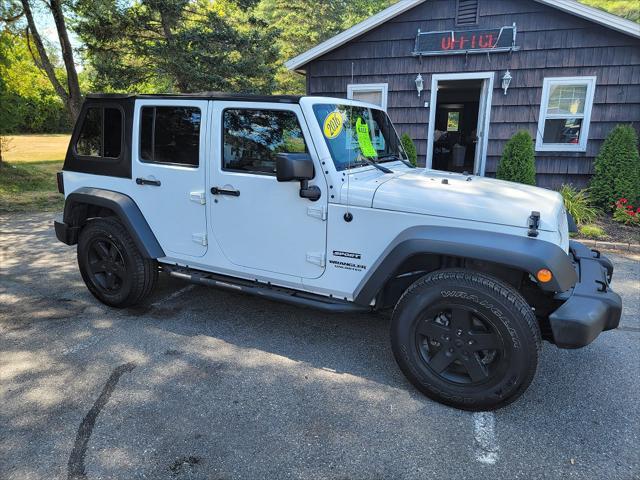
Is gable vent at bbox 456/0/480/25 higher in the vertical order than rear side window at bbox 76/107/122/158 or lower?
higher

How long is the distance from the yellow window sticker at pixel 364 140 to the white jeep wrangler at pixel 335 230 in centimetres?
2

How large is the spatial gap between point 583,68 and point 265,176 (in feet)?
24.2

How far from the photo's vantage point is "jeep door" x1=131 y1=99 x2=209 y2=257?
3.53 meters

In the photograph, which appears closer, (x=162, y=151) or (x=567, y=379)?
(x=567, y=379)

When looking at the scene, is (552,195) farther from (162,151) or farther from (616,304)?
(162,151)

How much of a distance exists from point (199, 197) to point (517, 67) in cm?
717

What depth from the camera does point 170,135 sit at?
3.65 m

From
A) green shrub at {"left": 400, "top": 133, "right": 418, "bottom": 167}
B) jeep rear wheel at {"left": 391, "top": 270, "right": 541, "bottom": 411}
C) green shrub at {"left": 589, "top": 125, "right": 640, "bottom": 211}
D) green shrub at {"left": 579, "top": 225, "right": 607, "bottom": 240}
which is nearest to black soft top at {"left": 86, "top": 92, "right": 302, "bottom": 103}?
jeep rear wheel at {"left": 391, "top": 270, "right": 541, "bottom": 411}

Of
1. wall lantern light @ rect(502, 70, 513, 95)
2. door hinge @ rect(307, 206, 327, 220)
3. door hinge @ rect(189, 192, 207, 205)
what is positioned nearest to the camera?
door hinge @ rect(307, 206, 327, 220)

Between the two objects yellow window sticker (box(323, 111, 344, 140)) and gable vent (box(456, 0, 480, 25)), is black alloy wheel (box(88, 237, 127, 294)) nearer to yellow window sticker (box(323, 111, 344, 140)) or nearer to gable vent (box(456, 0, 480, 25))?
yellow window sticker (box(323, 111, 344, 140))

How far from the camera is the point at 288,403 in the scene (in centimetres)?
279

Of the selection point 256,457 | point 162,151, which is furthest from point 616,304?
point 162,151

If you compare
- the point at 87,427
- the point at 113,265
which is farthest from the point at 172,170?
the point at 87,427

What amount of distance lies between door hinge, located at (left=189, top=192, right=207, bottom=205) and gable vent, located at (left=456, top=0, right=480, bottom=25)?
712 cm
